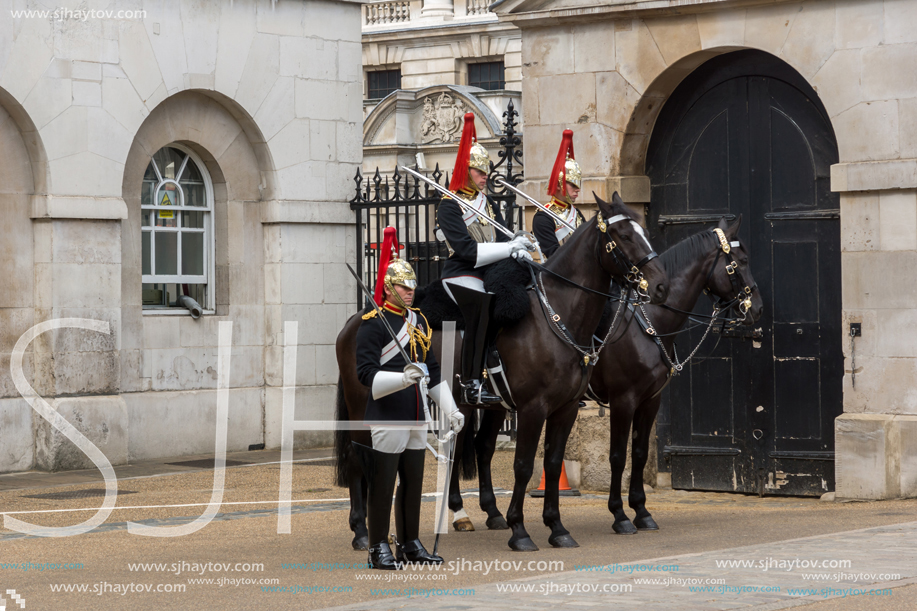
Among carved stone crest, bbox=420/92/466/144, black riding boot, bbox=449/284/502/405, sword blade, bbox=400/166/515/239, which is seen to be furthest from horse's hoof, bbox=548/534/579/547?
carved stone crest, bbox=420/92/466/144

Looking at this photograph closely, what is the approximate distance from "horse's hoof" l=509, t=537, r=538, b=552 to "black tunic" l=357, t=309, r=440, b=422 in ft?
4.87

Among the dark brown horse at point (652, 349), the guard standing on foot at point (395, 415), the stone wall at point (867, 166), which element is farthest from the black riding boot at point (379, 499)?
the stone wall at point (867, 166)

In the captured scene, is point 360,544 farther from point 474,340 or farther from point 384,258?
point 384,258

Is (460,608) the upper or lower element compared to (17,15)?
lower

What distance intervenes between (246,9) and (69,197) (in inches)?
126

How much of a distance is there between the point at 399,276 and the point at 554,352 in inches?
65.1

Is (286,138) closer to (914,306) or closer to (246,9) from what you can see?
(246,9)

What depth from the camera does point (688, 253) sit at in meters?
10.3

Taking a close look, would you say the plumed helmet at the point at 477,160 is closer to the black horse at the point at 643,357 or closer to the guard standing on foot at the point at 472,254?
the guard standing on foot at the point at 472,254

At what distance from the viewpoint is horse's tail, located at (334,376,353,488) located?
28.2 ft

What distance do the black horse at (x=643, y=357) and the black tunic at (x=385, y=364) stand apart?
235 cm

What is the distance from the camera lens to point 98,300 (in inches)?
535

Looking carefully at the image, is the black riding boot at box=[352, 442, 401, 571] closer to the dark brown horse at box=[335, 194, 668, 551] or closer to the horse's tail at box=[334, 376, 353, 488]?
the horse's tail at box=[334, 376, 353, 488]

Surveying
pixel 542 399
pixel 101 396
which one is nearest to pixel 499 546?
pixel 542 399
